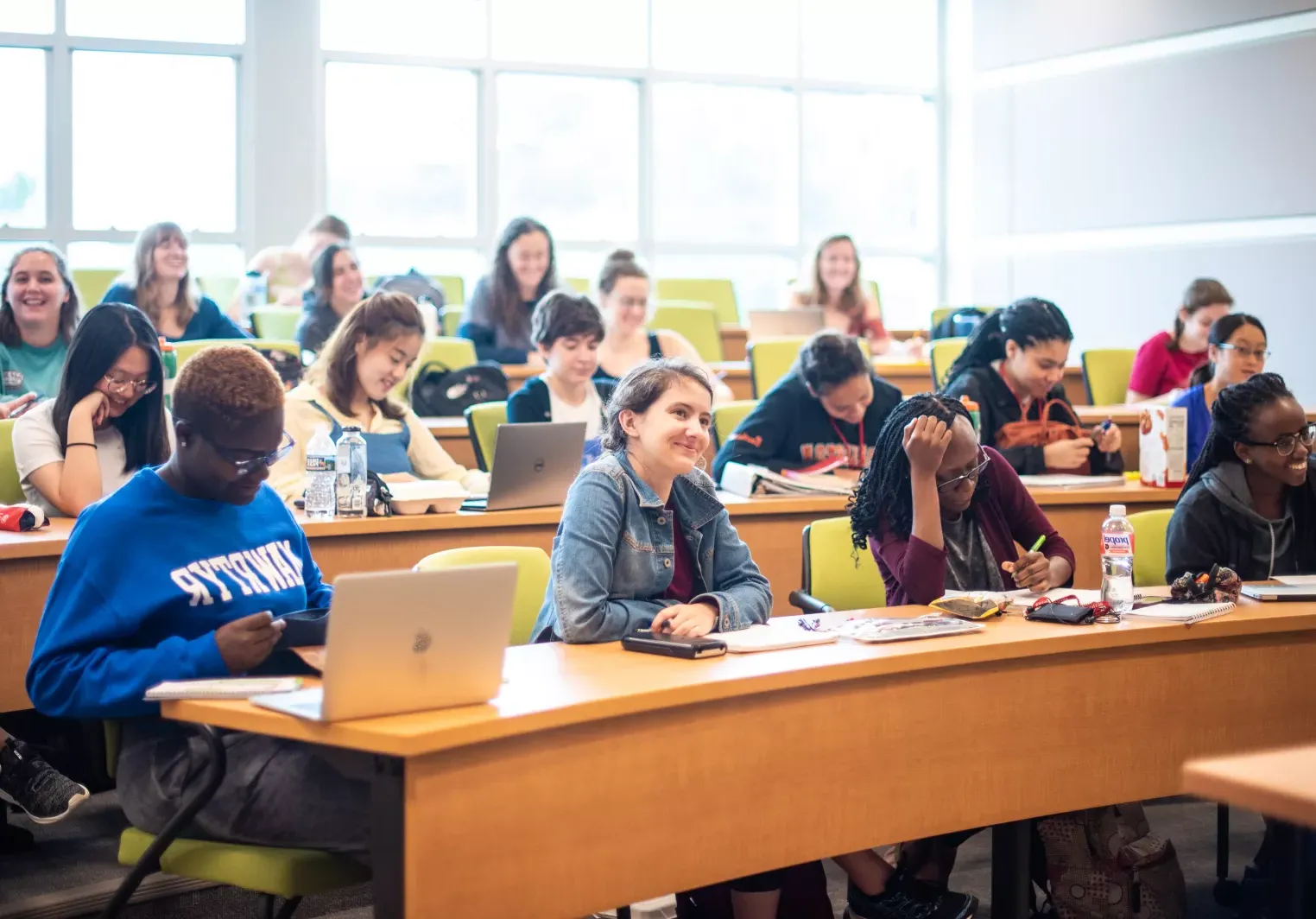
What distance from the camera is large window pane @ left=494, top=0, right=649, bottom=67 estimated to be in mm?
9000

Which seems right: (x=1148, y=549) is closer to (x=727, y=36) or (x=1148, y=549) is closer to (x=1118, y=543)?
(x=1118, y=543)

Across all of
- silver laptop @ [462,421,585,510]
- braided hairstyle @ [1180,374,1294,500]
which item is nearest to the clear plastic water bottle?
silver laptop @ [462,421,585,510]

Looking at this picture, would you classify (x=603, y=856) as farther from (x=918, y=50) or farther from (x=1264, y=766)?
(x=918, y=50)

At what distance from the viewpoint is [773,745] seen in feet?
7.17

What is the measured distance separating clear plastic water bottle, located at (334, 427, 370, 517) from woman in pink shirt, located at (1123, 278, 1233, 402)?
3558mm

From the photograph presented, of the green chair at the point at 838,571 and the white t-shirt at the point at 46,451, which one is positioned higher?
the white t-shirt at the point at 46,451

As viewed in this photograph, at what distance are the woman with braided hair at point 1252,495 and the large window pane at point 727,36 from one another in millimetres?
6894

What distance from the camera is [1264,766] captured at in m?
1.52

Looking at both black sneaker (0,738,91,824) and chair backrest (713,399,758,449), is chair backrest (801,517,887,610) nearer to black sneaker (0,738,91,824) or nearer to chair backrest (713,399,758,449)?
chair backrest (713,399,758,449)

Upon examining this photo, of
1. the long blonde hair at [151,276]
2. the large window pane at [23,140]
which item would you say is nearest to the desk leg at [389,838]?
the long blonde hair at [151,276]

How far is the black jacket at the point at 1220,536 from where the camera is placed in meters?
3.12

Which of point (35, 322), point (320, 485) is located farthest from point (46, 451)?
point (35, 322)

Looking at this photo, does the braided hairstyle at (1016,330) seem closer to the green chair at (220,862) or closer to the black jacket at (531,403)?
the black jacket at (531,403)

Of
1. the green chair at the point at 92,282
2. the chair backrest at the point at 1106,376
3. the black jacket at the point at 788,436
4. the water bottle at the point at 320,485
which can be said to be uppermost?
the green chair at the point at 92,282
